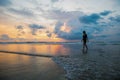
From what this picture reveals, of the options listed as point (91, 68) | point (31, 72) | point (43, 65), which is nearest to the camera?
point (31, 72)

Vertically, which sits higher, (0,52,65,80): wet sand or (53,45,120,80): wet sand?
(0,52,65,80): wet sand

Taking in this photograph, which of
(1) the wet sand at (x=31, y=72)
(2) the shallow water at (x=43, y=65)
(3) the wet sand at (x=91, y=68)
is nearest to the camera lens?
(1) the wet sand at (x=31, y=72)

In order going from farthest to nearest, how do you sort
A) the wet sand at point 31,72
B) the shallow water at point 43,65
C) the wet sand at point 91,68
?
1. the shallow water at point 43,65
2. the wet sand at point 91,68
3. the wet sand at point 31,72

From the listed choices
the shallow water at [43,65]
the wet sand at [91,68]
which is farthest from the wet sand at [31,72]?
the wet sand at [91,68]

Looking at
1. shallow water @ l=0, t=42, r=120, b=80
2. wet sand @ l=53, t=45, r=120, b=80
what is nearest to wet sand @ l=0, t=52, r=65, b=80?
shallow water @ l=0, t=42, r=120, b=80

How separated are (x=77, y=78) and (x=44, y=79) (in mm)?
1438

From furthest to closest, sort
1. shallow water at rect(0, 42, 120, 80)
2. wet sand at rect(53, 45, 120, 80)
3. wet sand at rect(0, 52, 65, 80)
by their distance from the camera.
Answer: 1. shallow water at rect(0, 42, 120, 80)
2. wet sand at rect(53, 45, 120, 80)
3. wet sand at rect(0, 52, 65, 80)

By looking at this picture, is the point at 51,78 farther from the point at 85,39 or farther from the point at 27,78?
the point at 85,39

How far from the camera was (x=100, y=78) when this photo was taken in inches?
Answer: 204

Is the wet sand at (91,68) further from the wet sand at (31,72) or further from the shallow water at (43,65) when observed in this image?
the wet sand at (31,72)

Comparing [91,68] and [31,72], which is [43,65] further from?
[91,68]

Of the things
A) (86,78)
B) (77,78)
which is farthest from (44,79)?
(86,78)

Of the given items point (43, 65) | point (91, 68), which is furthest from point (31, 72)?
point (91, 68)

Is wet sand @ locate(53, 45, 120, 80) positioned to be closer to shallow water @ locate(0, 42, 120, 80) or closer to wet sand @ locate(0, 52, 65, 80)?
shallow water @ locate(0, 42, 120, 80)
